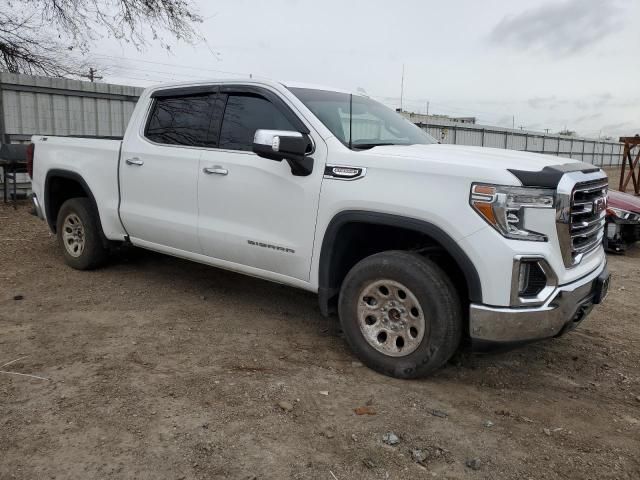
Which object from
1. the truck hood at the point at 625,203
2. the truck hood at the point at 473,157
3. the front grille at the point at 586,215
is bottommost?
the truck hood at the point at 625,203

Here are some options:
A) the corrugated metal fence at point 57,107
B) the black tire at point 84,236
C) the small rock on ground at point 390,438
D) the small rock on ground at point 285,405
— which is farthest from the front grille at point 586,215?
the corrugated metal fence at point 57,107

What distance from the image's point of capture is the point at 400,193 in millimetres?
3363

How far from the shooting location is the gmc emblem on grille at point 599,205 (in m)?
3.61

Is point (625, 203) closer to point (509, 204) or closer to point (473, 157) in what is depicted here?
point (473, 157)

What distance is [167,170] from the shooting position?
4.69 m

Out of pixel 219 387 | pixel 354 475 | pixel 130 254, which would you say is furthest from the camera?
pixel 130 254

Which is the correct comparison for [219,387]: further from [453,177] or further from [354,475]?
[453,177]

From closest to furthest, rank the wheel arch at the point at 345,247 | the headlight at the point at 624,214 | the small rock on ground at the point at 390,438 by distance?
the small rock on ground at the point at 390,438, the wheel arch at the point at 345,247, the headlight at the point at 624,214

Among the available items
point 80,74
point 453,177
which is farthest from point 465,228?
point 80,74

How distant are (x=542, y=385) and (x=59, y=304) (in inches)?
158

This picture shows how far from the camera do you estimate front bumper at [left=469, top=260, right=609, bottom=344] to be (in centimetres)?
313

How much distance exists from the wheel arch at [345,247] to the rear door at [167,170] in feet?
A: 4.34

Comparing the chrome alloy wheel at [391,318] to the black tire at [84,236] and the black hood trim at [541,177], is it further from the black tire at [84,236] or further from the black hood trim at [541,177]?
the black tire at [84,236]

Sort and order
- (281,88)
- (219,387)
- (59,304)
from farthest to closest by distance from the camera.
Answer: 1. (59,304)
2. (281,88)
3. (219,387)
